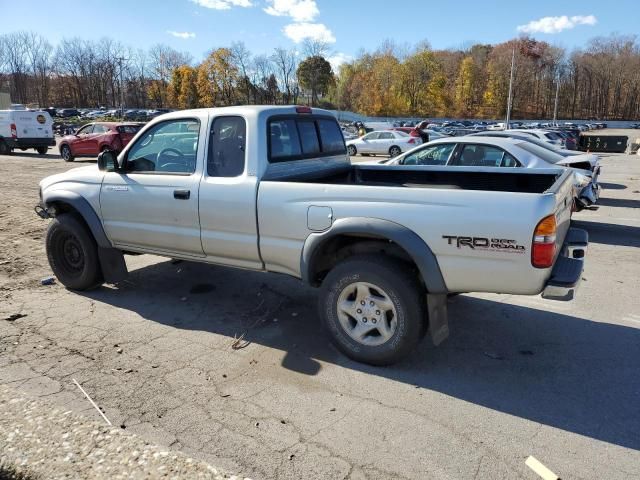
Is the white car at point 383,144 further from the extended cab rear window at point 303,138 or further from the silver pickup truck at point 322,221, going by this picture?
the silver pickup truck at point 322,221

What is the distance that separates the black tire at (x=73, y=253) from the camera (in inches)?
207

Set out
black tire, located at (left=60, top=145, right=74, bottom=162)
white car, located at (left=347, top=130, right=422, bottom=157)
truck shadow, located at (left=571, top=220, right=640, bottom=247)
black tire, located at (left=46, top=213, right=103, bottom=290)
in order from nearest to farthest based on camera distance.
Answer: black tire, located at (left=46, top=213, right=103, bottom=290)
truck shadow, located at (left=571, top=220, right=640, bottom=247)
black tire, located at (left=60, top=145, right=74, bottom=162)
white car, located at (left=347, top=130, right=422, bottom=157)

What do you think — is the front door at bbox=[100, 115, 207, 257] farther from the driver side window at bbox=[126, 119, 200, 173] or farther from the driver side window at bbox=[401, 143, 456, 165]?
the driver side window at bbox=[401, 143, 456, 165]

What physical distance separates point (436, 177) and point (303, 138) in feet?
5.09

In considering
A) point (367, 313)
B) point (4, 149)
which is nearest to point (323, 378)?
point (367, 313)

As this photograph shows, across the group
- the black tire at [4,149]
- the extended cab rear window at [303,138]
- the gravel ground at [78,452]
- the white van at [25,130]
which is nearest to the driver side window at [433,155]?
the extended cab rear window at [303,138]

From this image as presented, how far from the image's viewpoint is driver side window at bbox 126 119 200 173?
4.57 metres

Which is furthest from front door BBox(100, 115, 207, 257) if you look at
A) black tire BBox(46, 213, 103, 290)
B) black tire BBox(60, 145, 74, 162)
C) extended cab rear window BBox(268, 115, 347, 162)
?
black tire BBox(60, 145, 74, 162)

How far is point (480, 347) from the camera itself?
13.5 feet

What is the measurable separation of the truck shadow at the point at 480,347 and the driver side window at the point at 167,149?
1.44 m

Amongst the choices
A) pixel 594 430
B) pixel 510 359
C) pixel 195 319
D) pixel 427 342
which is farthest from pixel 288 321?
pixel 594 430

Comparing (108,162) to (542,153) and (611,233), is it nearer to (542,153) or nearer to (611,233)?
(542,153)

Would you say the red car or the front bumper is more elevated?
the red car

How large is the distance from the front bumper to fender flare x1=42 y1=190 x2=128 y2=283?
4.20 metres
